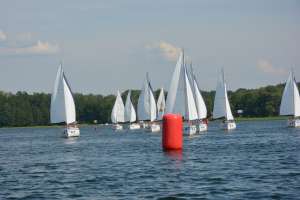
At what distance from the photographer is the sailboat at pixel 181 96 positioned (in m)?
88.0

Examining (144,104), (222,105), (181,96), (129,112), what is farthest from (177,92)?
(129,112)

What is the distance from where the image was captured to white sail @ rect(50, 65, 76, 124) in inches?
4060

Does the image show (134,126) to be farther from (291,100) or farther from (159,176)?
(159,176)

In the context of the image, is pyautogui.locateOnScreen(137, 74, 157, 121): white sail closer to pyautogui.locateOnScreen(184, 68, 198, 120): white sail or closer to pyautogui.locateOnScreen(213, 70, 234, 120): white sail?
pyautogui.locateOnScreen(213, 70, 234, 120): white sail

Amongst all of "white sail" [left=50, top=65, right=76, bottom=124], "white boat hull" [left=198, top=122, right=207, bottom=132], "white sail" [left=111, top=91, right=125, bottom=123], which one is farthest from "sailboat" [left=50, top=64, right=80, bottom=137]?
"white sail" [left=111, top=91, right=125, bottom=123]

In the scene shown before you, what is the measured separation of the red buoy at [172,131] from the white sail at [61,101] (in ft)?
161

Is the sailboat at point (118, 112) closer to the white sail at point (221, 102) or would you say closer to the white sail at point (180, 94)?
the white sail at point (221, 102)

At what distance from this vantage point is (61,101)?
Result: 103375mm

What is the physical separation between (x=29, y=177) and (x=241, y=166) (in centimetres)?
1175

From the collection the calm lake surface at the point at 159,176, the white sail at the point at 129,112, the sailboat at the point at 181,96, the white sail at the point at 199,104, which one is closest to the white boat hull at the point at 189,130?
the sailboat at the point at 181,96

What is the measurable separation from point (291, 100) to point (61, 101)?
34889 mm

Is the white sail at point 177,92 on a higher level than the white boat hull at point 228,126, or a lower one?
higher

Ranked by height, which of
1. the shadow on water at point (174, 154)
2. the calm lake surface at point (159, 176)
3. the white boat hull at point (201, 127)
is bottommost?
the calm lake surface at point (159, 176)

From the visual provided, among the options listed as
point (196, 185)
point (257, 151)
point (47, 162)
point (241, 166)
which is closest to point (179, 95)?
point (257, 151)
